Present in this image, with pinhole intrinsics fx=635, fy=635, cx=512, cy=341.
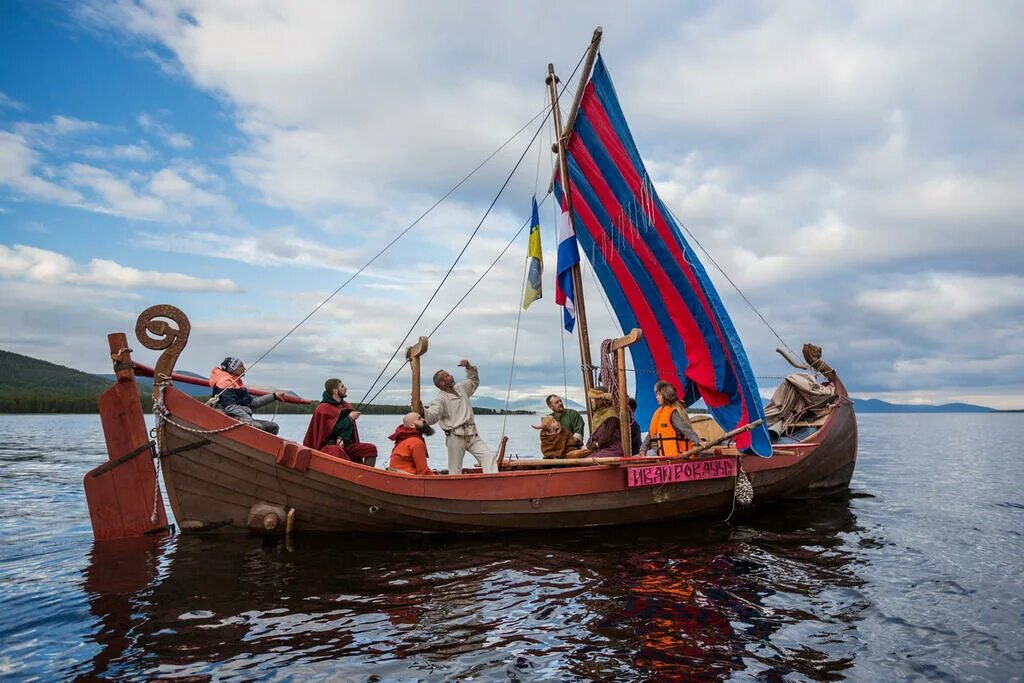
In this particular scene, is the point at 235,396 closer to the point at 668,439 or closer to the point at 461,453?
the point at 461,453

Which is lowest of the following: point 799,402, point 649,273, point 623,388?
point 799,402

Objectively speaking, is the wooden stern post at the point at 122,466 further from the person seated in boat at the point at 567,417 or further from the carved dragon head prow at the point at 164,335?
the person seated in boat at the point at 567,417

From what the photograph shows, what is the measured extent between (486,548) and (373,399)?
11.9 ft

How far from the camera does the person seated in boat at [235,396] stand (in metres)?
10.4

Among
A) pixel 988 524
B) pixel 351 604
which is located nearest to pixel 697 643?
pixel 351 604

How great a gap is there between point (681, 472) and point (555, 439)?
2362mm

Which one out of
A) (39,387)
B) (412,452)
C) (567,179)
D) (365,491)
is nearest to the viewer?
(365,491)

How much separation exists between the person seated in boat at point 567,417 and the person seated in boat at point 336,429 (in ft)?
12.2

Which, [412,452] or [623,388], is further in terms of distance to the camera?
[623,388]

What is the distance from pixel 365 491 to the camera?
9891mm

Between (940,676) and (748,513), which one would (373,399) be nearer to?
(748,513)

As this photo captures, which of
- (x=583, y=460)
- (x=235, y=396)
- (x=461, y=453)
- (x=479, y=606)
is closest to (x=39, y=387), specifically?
(x=235, y=396)

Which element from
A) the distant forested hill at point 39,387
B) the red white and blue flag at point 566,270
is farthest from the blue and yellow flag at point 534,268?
the distant forested hill at point 39,387

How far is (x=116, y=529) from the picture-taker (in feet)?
31.8
